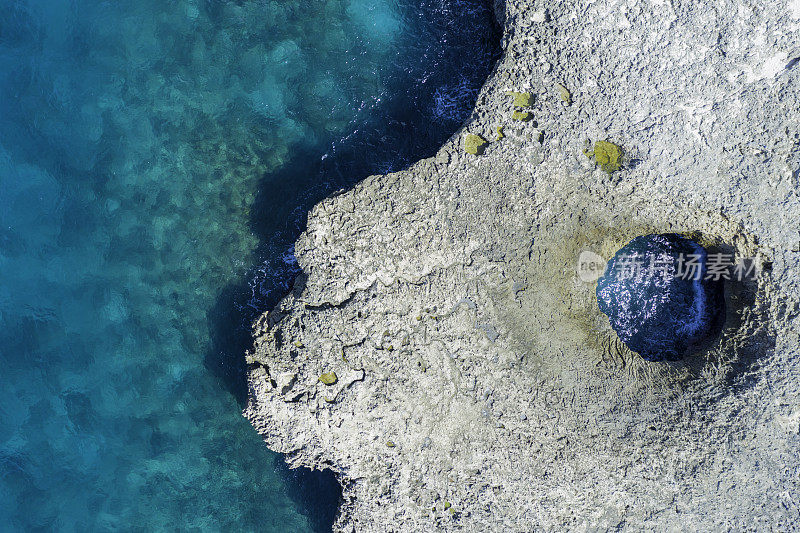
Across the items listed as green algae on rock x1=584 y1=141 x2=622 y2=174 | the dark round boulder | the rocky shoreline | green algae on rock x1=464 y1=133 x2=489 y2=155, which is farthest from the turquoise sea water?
the dark round boulder

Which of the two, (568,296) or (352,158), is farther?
(352,158)

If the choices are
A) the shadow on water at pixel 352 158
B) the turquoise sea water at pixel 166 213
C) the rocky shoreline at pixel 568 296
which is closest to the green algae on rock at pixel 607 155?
the rocky shoreline at pixel 568 296

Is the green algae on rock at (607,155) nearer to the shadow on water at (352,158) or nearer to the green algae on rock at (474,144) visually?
the green algae on rock at (474,144)

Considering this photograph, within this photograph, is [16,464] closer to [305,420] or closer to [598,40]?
[305,420]

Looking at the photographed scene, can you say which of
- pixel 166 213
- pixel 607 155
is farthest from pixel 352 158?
pixel 607 155

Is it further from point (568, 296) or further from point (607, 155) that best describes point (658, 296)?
point (607, 155)

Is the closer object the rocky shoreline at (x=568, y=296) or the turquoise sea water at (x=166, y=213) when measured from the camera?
the rocky shoreline at (x=568, y=296)

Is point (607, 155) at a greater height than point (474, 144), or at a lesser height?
lesser
